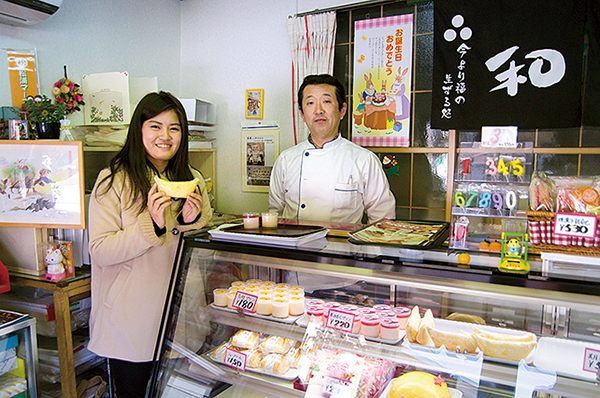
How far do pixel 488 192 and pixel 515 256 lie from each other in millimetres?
263

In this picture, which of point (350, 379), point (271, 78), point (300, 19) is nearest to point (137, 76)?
point (271, 78)

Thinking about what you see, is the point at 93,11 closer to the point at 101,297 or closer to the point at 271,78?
the point at 271,78

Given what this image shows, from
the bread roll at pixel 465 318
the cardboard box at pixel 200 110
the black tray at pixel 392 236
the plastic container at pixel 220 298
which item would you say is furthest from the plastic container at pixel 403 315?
the cardboard box at pixel 200 110

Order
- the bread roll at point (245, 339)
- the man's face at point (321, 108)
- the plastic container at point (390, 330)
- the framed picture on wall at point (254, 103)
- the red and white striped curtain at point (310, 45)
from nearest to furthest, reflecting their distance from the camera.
Result: the plastic container at point (390, 330) → the bread roll at point (245, 339) → the man's face at point (321, 108) → the red and white striped curtain at point (310, 45) → the framed picture on wall at point (254, 103)

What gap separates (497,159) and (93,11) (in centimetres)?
347

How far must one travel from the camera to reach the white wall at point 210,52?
11.5 ft

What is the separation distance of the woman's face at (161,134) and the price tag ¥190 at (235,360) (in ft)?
3.34

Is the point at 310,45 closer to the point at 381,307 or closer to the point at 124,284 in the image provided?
the point at 124,284

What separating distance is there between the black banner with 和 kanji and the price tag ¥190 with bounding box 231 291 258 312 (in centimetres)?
244

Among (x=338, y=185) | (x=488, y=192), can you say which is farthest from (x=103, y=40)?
(x=488, y=192)

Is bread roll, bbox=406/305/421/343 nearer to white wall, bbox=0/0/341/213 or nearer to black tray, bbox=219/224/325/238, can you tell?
black tray, bbox=219/224/325/238

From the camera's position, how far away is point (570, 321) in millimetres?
1307

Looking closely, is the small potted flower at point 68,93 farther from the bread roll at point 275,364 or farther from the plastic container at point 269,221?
the bread roll at point 275,364

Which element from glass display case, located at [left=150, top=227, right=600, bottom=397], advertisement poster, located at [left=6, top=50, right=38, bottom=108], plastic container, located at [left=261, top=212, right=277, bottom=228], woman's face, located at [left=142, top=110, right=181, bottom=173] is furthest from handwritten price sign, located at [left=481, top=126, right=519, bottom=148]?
advertisement poster, located at [left=6, top=50, right=38, bottom=108]
